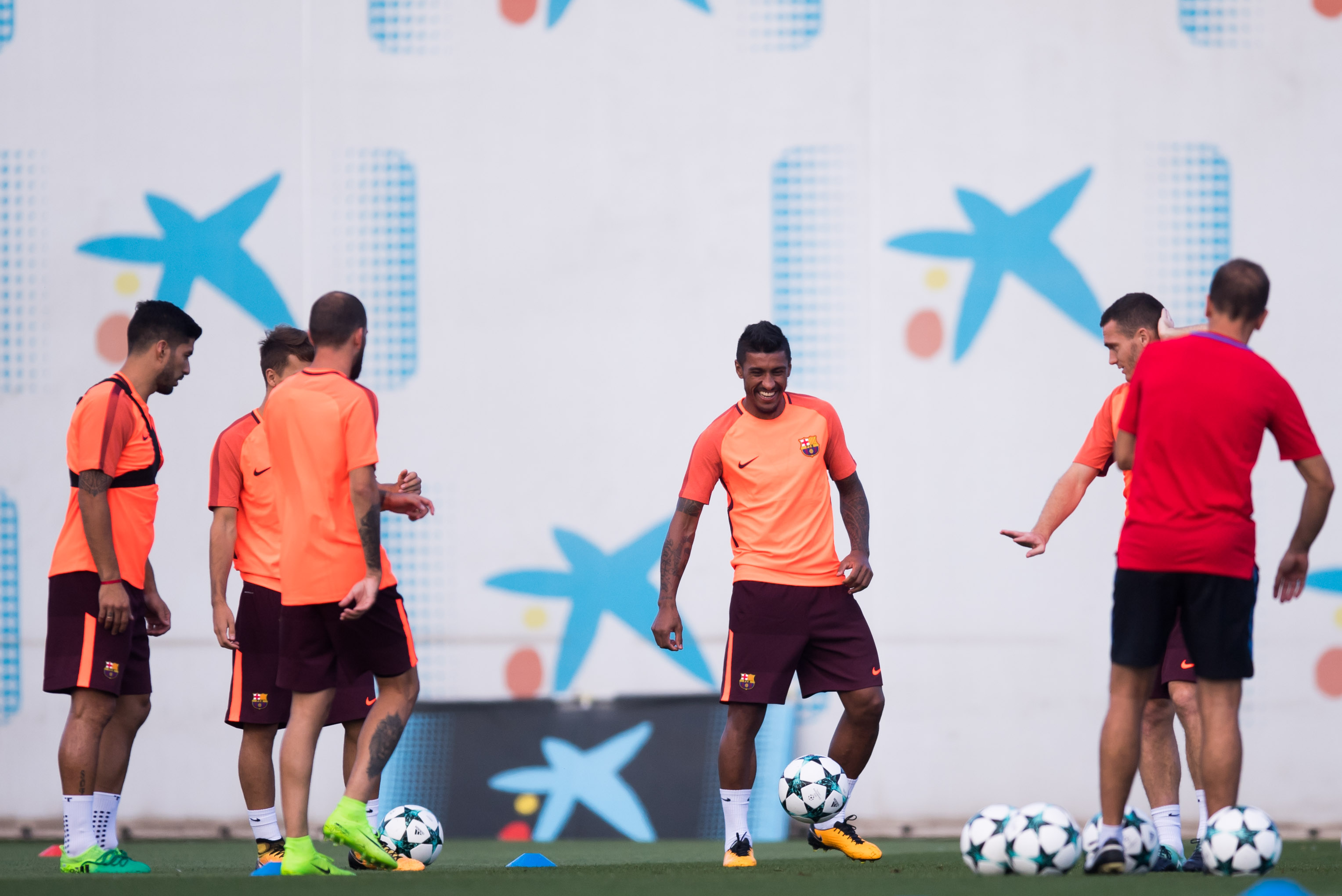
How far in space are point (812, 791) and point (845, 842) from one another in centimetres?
37

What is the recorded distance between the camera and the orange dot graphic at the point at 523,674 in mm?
7176

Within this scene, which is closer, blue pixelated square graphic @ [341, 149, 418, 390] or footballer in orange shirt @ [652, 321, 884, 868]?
footballer in orange shirt @ [652, 321, 884, 868]

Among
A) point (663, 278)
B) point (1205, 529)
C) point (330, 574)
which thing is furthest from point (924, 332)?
point (330, 574)

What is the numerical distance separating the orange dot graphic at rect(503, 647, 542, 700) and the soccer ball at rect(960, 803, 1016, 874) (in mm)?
3565

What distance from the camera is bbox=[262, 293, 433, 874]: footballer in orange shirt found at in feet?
14.0

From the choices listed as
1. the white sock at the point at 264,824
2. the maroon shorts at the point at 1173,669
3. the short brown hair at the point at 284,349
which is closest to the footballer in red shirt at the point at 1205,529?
the maroon shorts at the point at 1173,669

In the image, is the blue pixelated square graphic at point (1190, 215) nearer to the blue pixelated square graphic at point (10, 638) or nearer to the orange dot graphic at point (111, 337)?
the orange dot graphic at point (111, 337)

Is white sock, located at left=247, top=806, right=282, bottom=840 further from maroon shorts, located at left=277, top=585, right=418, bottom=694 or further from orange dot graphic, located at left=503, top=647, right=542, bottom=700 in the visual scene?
orange dot graphic, located at left=503, top=647, right=542, bottom=700

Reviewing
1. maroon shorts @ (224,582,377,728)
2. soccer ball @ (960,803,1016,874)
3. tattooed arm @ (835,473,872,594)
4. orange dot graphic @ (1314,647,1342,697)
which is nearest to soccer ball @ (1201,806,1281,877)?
soccer ball @ (960,803,1016,874)

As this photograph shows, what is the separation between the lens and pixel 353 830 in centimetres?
418

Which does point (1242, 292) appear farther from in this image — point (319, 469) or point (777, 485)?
point (319, 469)

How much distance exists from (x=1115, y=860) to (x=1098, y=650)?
340cm

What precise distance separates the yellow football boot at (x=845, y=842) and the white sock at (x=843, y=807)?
0.01 metres

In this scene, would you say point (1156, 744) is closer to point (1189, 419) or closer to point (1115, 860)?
point (1115, 860)
